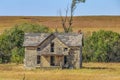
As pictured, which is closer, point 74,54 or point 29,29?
point 74,54

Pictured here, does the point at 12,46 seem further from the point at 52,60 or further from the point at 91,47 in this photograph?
the point at 52,60

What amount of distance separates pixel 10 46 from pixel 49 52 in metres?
18.2

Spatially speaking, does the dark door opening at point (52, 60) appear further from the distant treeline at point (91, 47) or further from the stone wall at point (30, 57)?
the distant treeline at point (91, 47)

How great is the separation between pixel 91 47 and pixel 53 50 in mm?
18942

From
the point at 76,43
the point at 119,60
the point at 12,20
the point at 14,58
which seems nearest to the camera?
the point at 76,43

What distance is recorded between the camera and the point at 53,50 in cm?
7381

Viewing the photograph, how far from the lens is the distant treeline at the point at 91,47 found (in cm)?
8931

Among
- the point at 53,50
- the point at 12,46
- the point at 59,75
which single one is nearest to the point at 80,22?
the point at 12,46

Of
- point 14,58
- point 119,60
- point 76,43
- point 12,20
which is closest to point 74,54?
point 76,43

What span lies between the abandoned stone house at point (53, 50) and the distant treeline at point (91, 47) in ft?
42.3

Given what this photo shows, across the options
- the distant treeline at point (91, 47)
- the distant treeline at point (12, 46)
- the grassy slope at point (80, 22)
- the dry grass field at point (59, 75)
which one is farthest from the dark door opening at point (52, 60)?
the grassy slope at point (80, 22)

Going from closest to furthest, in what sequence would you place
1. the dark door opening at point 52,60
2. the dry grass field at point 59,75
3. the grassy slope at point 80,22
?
the dry grass field at point 59,75 → the dark door opening at point 52,60 → the grassy slope at point 80,22

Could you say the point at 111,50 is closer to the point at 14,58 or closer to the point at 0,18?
the point at 14,58

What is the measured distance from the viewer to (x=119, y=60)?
93.3 meters
